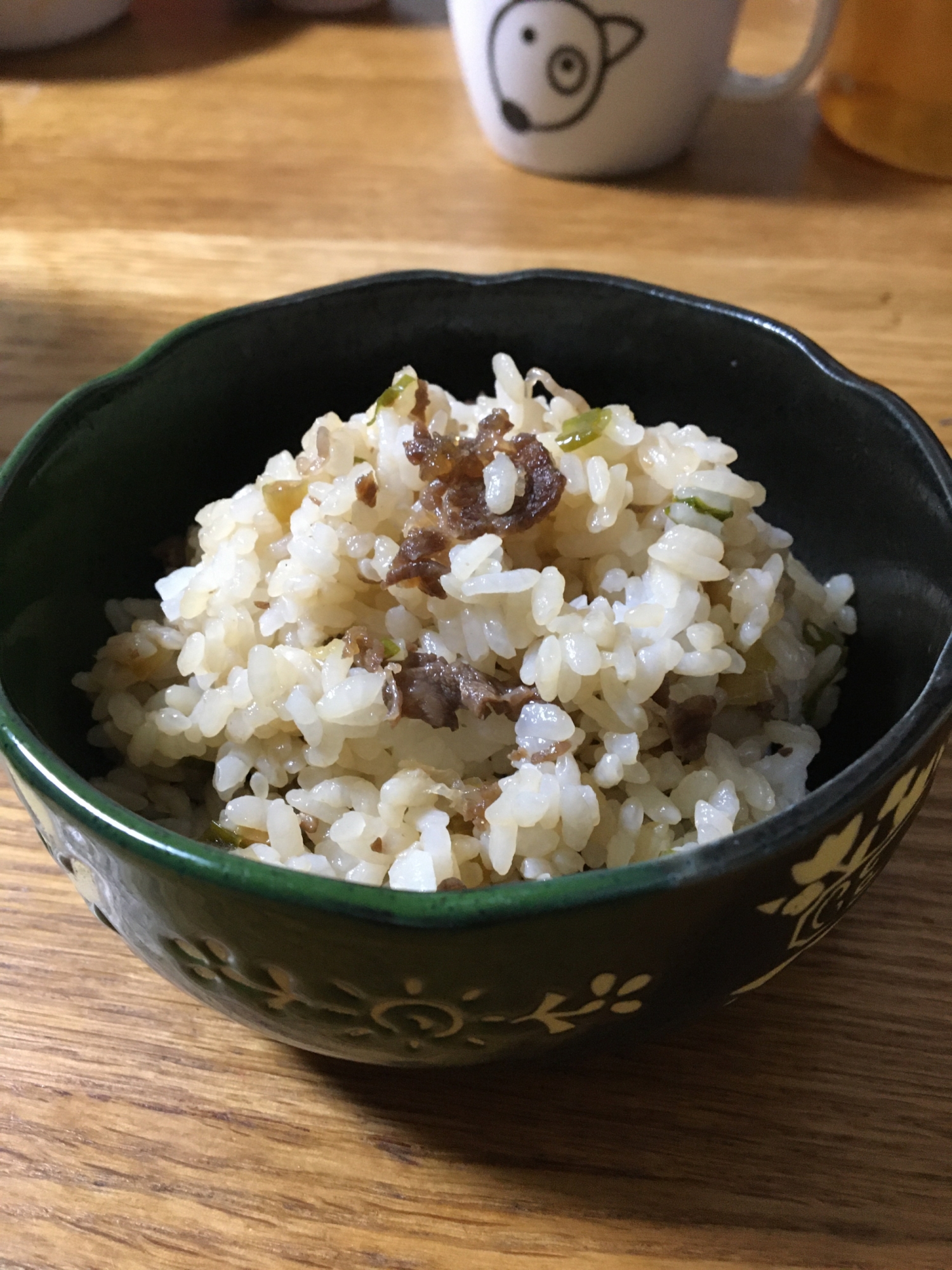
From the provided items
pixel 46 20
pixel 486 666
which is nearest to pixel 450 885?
pixel 486 666

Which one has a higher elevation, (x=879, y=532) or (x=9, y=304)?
(x=879, y=532)

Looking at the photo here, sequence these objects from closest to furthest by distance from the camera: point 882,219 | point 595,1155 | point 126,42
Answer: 1. point 595,1155
2. point 882,219
3. point 126,42

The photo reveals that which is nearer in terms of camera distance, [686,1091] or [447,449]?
[686,1091]

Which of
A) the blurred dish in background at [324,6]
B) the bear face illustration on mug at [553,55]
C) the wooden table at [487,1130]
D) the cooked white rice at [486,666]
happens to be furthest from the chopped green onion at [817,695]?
the blurred dish in background at [324,6]

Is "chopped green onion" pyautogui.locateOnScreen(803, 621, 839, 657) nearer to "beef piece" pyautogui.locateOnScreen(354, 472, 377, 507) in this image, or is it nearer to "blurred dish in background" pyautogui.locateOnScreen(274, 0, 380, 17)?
"beef piece" pyautogui.locateOnScreen(354, 472, 377, 507)

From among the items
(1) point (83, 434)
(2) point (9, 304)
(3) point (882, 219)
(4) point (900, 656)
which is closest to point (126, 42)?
(2) point (9, 304)

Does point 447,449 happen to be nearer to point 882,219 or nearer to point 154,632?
point 154,632
